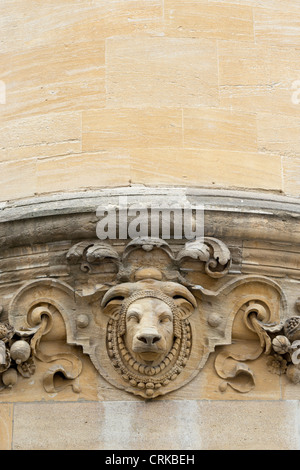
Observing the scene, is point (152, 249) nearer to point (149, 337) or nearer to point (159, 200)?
point (159, 200)

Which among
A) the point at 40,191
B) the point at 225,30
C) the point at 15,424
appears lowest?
the point at 15,424

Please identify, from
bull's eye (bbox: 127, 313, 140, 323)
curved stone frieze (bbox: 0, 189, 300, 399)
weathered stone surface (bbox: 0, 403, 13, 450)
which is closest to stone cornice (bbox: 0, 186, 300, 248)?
curved stone frieze (bbox: 0, 189, 300, 399)

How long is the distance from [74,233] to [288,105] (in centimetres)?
162

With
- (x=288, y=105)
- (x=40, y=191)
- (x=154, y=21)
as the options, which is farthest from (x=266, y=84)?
(x=40, y=191)

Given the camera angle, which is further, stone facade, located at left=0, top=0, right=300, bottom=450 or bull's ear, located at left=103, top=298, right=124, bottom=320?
bull's ear, located at left=103, top=298, right=124, bottom=320

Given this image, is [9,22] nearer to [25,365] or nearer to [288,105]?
[288,105]

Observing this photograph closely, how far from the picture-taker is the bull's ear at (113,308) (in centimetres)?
702

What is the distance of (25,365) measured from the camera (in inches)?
276

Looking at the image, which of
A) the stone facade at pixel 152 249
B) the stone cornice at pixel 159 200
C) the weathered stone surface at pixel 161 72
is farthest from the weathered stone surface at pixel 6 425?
the weathered stone surface at pixel 161 72

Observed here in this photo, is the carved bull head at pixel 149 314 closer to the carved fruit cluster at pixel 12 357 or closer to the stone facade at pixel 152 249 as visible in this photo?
the stone facade at pixel 152 249

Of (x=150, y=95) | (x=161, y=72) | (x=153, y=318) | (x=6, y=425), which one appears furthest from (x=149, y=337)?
(x=161, y=72)

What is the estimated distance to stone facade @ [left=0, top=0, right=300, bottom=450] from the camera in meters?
6.89

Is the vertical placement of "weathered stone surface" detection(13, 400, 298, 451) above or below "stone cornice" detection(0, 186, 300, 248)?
below

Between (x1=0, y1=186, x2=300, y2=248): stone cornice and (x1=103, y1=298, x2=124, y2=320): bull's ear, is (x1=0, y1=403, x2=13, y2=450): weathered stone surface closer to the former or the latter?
(x1=103, y1=298, x2=124, y2=320): bull's ear
